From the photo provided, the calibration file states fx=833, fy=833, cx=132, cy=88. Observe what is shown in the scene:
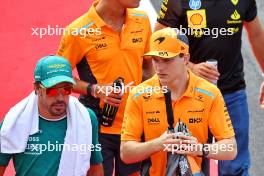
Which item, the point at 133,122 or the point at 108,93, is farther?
the point at 108,93

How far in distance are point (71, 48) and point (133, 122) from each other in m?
1.34

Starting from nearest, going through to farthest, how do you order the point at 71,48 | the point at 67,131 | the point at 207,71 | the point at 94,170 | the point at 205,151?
the point at 205,151 → the point at 67,131 → the point at 94,170 → the point at 207,71 → the point at 71,48

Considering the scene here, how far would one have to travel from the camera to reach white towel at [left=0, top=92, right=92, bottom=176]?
610cm

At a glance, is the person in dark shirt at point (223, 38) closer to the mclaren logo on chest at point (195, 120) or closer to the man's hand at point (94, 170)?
the mclaren logo on chest at point (195, 120)

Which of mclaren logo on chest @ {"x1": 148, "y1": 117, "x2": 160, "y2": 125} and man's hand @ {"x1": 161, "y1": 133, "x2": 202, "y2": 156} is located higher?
mclaren logo on chest @ {"x1": 148, "y1": 117, "x2": 160, "y2": 125}

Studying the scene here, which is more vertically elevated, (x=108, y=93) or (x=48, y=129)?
(x=108, y=93)

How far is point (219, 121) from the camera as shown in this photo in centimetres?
634

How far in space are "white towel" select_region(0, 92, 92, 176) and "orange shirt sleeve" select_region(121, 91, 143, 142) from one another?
0.90ft

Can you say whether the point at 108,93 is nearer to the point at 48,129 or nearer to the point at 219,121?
the point at 48,129

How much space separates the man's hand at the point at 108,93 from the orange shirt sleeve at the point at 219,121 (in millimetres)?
1032

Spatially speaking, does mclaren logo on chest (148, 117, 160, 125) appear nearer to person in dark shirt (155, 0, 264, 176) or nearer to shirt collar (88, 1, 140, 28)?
person in dark shirt (155, 0, 264, 176)

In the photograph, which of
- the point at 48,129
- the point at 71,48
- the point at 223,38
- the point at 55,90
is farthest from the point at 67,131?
the point at 223,38

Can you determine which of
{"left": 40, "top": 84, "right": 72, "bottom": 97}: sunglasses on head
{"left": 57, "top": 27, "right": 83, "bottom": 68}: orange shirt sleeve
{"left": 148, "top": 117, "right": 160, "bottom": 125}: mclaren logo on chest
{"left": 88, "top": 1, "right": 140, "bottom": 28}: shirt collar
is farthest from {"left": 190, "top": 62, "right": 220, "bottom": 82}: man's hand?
{"left": 40, "top": 84, "right": 72, "bottom": 97}: sunglasses on head

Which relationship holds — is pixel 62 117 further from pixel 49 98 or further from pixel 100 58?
pixel 100 58
